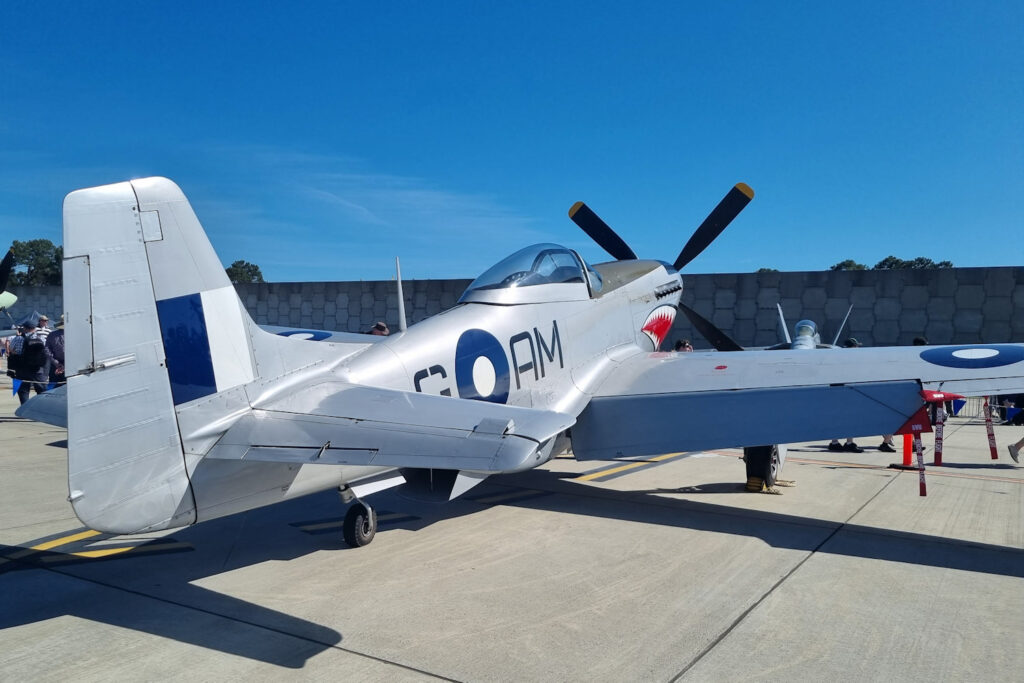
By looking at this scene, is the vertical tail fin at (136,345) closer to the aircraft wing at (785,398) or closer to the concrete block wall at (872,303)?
the aircraft wing at (785,398)

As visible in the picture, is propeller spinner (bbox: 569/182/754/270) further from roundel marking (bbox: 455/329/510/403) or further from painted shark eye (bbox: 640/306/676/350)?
roundel marking (bbox: 455/329/510/403)

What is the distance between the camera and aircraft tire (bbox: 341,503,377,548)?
18.9ft

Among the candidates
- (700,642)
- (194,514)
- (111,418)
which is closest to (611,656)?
(700,642)

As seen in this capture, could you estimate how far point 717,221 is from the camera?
A: 468 inches

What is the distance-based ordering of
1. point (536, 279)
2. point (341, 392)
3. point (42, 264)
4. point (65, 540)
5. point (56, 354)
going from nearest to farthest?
point (341, 392), point (65, 540), point (536, 279), point (56, 354), point (42, 264)

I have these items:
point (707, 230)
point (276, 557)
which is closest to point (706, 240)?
point (707, 230)

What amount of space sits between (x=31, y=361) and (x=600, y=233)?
10775mm

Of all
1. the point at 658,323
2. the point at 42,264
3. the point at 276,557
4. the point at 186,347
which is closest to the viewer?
the point at 186,347

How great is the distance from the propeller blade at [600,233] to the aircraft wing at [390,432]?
341 inches

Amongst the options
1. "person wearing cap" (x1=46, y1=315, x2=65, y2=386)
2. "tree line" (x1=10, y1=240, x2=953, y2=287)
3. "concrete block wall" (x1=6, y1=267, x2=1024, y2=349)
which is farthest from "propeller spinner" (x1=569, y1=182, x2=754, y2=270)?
"tree line" (x1=10, y1=240, x2=953, y2=287)

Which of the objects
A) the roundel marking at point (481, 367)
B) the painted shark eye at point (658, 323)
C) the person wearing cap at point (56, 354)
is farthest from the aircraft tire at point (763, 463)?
the person wearing cap at point (56, 354)

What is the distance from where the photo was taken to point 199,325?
4266 mm

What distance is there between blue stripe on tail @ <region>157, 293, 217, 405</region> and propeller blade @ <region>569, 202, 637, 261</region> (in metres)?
8.92

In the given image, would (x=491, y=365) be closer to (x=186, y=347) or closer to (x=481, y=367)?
(x=481, y=367)
